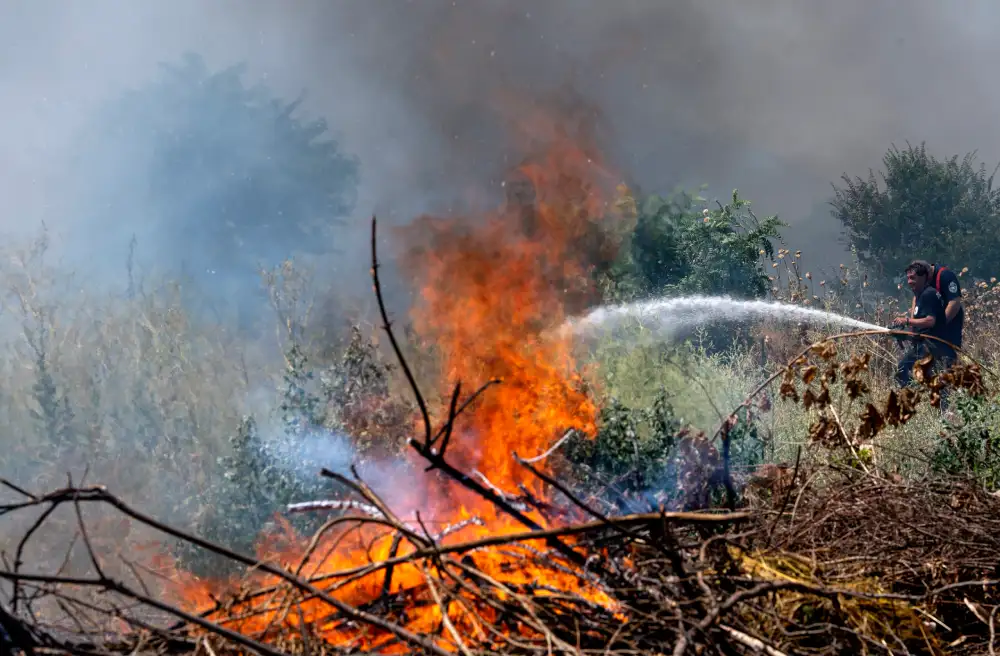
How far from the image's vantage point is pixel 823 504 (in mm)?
3037

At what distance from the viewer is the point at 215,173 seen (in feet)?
33.6

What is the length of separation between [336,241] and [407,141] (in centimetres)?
146

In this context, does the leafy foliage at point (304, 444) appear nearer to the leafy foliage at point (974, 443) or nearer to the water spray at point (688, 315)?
the water spray at point (688, 315)

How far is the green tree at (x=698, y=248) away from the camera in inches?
429

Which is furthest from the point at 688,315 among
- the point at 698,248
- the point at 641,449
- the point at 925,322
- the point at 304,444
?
the point at 304,444

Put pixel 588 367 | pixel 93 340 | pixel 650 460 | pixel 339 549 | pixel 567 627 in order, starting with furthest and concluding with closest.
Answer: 1. pixel 93 340
2. pixel 588 367
3. pixel 650 460
4. pixel 339 549
5. pixel 567 627

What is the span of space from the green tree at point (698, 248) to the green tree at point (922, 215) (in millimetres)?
7105

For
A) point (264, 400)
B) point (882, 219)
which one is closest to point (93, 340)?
point (264, 400)

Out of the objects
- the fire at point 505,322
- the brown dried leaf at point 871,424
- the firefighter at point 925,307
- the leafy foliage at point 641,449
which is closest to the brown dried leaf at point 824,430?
the brown dried leaf at point 871,424

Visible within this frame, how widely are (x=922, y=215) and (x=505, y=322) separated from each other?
14.9 meters

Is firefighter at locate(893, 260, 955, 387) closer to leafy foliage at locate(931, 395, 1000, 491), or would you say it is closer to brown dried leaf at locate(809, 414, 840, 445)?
leafy foliage at locate(931, 395, 1000, 491)

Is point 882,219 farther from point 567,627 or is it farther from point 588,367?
point 567,627

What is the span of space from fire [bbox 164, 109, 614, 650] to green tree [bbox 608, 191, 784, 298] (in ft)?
7.62

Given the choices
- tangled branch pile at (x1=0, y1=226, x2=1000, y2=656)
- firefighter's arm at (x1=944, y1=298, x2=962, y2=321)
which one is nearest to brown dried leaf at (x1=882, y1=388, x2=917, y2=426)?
tangled branch pile at (x1=0, y1=226, x2=1000, y2=656)
